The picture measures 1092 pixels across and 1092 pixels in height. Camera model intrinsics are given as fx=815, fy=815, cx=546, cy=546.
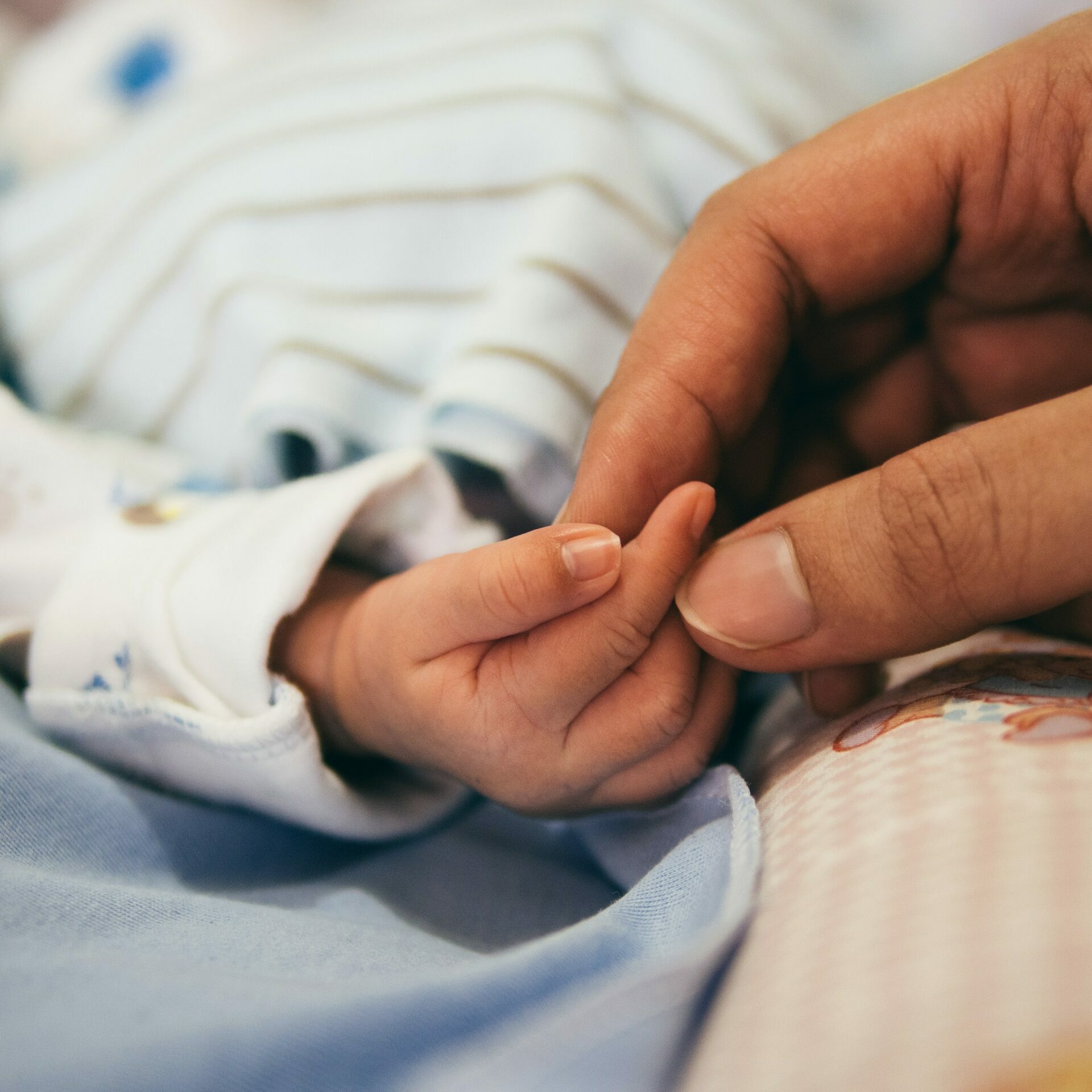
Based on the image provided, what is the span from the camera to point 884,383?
0.58m

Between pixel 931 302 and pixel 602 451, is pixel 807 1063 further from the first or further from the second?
pixel 931 302

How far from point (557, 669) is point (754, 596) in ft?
0.35

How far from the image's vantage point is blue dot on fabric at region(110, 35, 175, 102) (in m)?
1.11

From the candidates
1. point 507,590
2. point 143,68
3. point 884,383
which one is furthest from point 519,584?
point 143,68

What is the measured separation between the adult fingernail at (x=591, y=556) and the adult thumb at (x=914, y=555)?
5 cm

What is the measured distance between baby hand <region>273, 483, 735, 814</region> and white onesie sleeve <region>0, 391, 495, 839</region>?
0.06 m

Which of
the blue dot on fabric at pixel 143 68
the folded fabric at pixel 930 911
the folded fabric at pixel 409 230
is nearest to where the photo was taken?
the folded fabric at pixel 930 911

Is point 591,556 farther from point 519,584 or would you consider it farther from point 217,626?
point 217,626

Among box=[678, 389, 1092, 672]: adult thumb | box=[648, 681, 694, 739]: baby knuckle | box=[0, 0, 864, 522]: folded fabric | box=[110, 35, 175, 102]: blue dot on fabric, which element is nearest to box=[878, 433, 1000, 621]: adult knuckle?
box=[678, 389, 1092, 672]: adult thumb

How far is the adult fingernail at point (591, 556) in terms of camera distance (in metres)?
0.40

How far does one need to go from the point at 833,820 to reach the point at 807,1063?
11 centimetres

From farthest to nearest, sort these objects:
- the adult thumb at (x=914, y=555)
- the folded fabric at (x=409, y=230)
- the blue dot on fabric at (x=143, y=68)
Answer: the blue dot on fabric at (x=143, y=68) → the folded fabric at (x=409, y=230) → the adult thumb at (x=914, y=555)

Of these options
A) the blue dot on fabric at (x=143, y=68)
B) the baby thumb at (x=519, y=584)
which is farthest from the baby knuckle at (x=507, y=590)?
the blue dot on fabric at (x=143, y=68)

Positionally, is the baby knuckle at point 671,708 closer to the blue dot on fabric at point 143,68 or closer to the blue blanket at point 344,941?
the blue blanket at point 344,941
